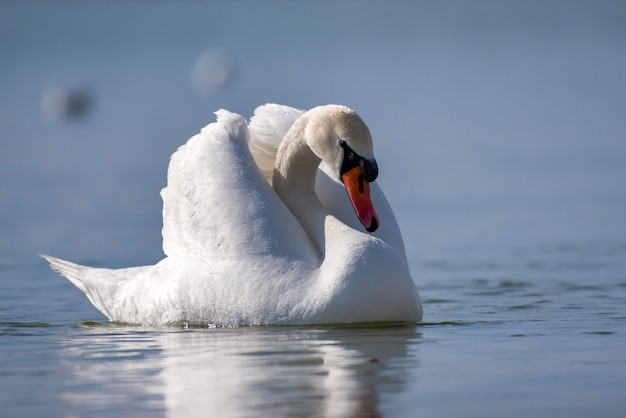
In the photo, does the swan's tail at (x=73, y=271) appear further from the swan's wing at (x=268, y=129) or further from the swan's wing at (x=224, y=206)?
the swan's wing at (x=268, y=129)

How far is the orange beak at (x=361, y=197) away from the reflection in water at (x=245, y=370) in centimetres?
67

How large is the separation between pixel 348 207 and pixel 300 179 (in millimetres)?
383

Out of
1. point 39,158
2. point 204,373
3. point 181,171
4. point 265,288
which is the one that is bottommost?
point 204,373

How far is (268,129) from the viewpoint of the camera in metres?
9.48

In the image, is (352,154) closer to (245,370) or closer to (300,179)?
(300,179)

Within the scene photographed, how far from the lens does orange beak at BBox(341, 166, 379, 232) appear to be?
816 centimetres

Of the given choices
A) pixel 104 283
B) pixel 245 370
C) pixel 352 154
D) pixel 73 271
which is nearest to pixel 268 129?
pixel 352 154

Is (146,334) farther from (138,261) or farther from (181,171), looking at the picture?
(138,261)

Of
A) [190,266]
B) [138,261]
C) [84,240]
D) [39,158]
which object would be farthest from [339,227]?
[39,158]

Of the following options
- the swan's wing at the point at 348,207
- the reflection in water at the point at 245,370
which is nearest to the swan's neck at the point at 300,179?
the swan's wing at the point at 348,207

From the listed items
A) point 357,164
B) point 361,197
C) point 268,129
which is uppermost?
point 268,129

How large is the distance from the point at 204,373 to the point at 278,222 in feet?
7.16

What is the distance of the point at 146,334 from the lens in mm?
8281

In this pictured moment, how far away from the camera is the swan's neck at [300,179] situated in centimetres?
884
